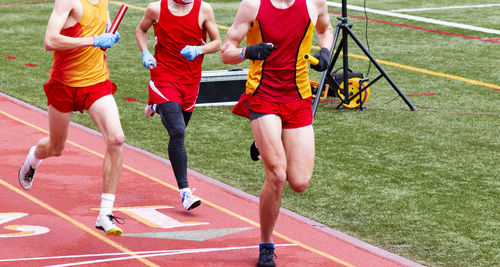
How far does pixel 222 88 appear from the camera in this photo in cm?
1284

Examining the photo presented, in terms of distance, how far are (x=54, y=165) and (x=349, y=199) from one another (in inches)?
134

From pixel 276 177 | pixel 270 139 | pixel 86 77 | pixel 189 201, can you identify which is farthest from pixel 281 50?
pixel 189 201

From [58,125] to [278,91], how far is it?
2.08m

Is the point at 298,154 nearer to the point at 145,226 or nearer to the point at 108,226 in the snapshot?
the point at 108,226

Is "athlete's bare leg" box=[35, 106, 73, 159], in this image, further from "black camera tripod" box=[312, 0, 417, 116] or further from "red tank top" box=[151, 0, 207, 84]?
"black camera tripod" box=[312, 0, 417, 116]

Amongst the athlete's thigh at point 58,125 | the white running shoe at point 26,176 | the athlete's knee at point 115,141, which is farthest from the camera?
the white running shoe at point 26,176

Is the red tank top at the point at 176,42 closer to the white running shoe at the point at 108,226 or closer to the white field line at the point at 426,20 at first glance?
the white running shoe at the point at 108,226

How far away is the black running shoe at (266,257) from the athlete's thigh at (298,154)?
22.2 inches

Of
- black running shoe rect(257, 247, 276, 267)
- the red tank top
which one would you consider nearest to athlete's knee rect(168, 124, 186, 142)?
the red tank top

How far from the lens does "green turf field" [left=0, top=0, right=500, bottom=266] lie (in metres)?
7.78

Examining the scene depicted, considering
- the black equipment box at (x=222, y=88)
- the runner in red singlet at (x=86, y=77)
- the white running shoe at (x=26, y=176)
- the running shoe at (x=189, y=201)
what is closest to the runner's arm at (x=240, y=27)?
the runner in red singlet at (x=86, y=77)

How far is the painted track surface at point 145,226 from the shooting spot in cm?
674

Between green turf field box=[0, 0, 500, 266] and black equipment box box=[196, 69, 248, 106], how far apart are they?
0.19 meters

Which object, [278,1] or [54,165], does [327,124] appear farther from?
[278,1]
